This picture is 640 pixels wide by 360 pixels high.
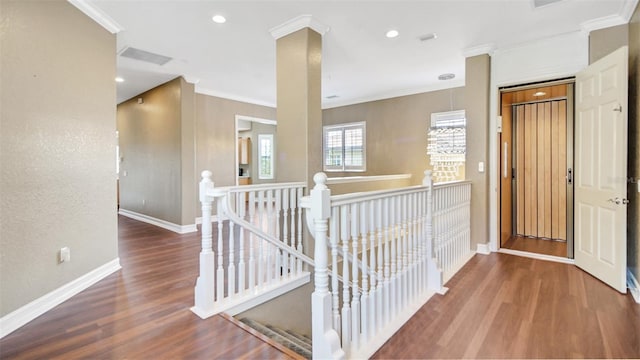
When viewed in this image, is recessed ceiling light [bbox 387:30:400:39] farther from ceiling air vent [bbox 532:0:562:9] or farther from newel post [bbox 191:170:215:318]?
newel post [bbox 191:170:215:318]

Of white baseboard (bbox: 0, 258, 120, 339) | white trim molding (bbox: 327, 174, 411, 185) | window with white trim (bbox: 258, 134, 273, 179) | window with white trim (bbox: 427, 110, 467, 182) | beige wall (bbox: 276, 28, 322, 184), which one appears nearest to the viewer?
white baseboard (bbox: 0, 258, 120, 339)

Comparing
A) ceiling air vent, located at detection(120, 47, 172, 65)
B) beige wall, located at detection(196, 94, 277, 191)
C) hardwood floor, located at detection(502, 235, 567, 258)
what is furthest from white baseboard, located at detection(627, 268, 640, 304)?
beige wall, located at detection(196, 94, 277, 191)

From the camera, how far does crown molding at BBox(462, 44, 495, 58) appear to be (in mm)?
3869

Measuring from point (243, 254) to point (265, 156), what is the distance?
7.26 meters

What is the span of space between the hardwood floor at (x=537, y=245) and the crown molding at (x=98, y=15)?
559cm

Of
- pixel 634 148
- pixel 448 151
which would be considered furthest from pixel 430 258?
pixel 448 151

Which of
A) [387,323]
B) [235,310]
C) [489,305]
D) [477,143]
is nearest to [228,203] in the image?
[235,310]

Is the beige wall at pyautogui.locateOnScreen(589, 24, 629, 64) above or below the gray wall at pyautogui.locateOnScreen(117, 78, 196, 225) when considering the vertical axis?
above

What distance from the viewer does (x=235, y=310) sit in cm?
251

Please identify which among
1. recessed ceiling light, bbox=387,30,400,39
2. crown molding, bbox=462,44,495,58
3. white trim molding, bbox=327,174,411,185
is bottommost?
white trim molding, bbox=327,174,411,185

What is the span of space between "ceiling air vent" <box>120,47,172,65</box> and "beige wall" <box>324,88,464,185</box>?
4080 millimetres

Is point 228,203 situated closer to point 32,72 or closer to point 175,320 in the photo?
point 175,320

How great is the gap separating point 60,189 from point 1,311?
3.29 ft

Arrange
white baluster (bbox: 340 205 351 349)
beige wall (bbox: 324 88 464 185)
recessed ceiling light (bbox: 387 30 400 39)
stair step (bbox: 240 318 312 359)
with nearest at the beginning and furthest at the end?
1. white baluster (bbox: 340 205 351 349)
2. stair step (bbox: 240 318 312 359)
3. recessed ceiling light (bbox: 387 30 400 39)
4. beige wall (bbox: 324 88 464 185)
